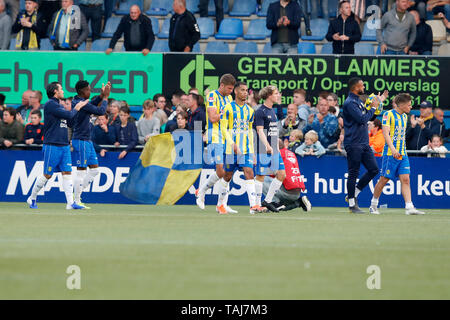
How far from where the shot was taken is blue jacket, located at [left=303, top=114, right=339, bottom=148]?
18.0 metres

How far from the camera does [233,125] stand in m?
14.3

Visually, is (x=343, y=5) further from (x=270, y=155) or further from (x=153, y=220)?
(x=153, y=220)

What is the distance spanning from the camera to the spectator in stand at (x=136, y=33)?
65.3 ft

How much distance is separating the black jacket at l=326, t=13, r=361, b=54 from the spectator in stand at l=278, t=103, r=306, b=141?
2.49m

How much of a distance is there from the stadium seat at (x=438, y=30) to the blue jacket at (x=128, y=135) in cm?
871

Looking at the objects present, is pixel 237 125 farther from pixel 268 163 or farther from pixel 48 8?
pixel 48 8

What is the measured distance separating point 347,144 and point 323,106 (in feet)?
9.46

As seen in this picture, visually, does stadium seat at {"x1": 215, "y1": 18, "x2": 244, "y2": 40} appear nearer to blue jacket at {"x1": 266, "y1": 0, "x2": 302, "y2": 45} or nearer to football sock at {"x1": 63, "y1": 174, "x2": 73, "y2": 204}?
blue jacket at {"x1": 266, "y1": 0, "x2": 302, "y2": 45}

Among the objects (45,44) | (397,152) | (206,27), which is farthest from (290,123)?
(45,44)

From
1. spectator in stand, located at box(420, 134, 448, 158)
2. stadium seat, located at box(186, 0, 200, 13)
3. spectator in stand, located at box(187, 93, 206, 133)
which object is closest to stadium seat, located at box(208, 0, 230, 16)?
stadium seat, located at box(186, 0, 200, 13)

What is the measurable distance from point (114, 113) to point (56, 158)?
3.87m

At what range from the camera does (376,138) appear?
60.5 ft
